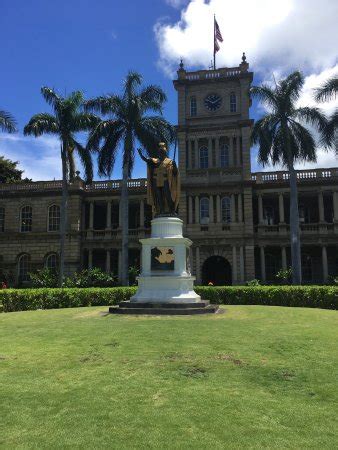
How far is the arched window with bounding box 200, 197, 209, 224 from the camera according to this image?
113 feet

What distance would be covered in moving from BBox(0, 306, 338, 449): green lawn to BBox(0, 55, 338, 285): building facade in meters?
24.1

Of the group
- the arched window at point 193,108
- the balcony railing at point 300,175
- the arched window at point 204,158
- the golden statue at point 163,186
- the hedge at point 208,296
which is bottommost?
the hedge at point 208,296

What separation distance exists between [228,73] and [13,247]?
22.6 m

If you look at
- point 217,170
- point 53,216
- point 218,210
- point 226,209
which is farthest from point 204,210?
point 53,216

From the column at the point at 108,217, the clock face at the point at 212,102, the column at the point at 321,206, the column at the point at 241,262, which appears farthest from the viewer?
the column at the point at 108,217

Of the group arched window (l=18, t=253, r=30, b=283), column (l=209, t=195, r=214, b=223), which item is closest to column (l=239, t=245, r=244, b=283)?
column (l=209, t=195, r=214, b=223)

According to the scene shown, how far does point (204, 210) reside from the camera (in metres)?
34.7

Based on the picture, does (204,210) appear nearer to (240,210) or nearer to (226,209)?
(226,209)

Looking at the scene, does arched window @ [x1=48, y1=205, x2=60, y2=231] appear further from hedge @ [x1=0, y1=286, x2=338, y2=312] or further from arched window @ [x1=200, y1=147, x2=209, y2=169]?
hedge @ [x1=0, y1=286, x2=338, y2=312]

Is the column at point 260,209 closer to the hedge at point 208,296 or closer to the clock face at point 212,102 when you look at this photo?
the clock face at point 212,102

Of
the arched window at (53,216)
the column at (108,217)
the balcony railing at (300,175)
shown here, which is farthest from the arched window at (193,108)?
the arched window at (53,216)

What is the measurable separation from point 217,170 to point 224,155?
1.55 metres

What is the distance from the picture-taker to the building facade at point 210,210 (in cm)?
3356

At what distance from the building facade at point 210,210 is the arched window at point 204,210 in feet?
0.26
